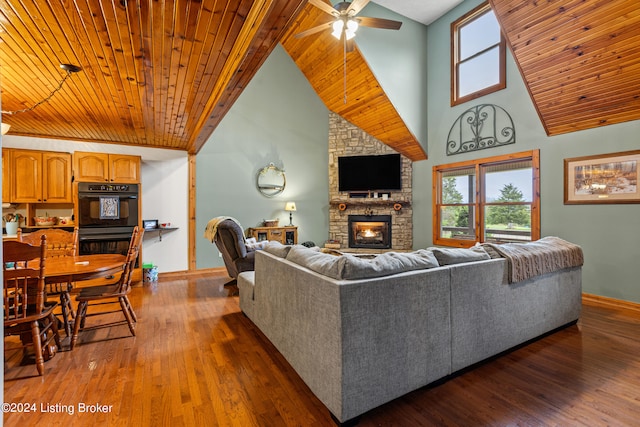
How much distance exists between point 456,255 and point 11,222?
5.77 meters

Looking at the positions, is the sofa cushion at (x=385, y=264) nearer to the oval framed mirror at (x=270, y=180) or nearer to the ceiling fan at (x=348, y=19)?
the ceiling fan at (x=348, y=19)

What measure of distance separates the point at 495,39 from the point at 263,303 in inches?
217

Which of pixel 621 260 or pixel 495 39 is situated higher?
pixel 495 39

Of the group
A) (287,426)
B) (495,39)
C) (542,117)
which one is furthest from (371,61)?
(287,426)

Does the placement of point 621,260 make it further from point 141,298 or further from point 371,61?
point 141,298

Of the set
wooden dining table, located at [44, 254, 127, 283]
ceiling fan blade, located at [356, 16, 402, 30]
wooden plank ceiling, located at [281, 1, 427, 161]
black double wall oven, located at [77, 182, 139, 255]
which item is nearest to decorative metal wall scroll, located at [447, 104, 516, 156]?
wooden plank ceiling, located at [281, 1, 427, 161]

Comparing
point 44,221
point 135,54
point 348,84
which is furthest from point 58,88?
point 348,84

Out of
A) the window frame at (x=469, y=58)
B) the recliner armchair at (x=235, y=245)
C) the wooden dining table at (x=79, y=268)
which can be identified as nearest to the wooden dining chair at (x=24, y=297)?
the wooden dining table at (x=79, y=268)

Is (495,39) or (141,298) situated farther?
(495,39)

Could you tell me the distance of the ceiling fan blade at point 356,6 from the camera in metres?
3.26

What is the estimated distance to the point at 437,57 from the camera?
597cm

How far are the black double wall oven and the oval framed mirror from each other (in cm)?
231

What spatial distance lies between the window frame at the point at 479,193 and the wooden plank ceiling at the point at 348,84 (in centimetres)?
72

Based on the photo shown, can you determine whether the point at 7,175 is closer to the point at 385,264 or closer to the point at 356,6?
the point at 356,6
